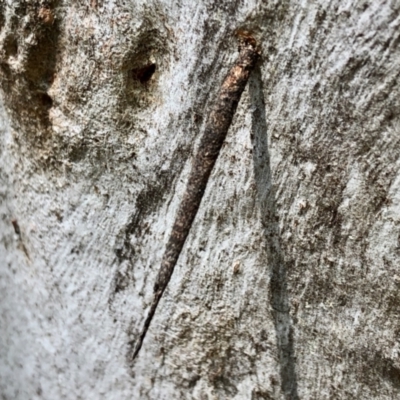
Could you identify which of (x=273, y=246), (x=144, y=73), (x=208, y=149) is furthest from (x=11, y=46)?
(x=273, y=246)

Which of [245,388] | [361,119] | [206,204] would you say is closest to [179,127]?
[206,204]

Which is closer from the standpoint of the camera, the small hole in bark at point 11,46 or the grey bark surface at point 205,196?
the grey bark surface at point 205,196

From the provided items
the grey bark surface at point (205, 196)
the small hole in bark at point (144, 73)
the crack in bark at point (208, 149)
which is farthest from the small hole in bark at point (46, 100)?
the crack in bark at point (208, 149)

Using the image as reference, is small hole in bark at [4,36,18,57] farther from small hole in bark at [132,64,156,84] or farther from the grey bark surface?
small hole in bark at [132,64,156,84]

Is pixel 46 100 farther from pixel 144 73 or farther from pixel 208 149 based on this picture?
pixel 208 149

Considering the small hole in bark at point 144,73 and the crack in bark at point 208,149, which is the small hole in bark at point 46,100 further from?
the crack in bark at point 208,149

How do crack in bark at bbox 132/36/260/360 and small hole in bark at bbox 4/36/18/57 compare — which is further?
small hole in bark at bbox 4/36/18/57

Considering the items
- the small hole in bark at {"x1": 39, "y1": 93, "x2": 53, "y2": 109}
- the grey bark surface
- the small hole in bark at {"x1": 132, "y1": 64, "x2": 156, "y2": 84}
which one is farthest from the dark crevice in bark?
the small hole in bark at {"x1": 39, "y1": 93, "x2": 53, "y2": 109}

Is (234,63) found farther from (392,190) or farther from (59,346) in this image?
(59,346)
